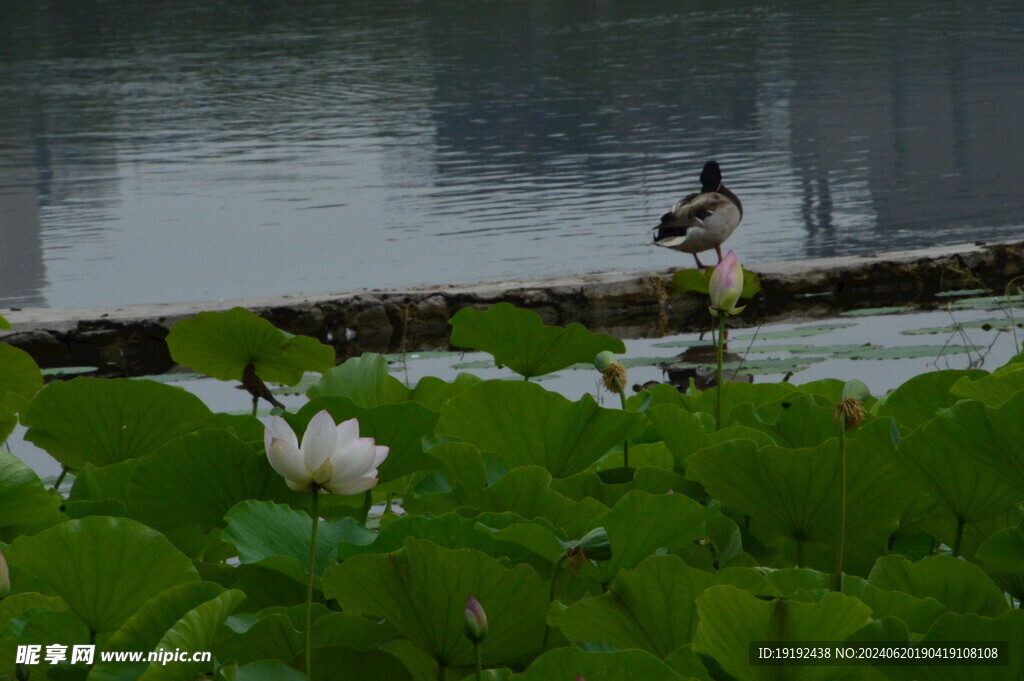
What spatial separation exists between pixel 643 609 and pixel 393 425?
1.12 ft

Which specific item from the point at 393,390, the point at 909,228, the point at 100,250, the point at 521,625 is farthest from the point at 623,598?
the point at 100,250

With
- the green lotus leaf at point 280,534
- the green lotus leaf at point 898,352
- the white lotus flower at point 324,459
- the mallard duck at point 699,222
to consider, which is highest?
the white lotus flower at point 324,459

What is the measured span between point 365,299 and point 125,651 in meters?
3.50

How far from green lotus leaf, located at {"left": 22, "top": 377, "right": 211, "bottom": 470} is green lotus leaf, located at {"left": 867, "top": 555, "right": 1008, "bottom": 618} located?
27.2 inches

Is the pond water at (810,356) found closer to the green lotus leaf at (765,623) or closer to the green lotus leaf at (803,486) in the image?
the green lotus leaf at (803,486)

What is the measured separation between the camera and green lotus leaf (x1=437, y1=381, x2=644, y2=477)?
3.68 ft

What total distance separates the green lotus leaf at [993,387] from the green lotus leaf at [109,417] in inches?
28.1

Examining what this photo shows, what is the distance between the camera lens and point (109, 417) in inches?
47.6

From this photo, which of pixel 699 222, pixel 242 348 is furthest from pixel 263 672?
pixel 699 222

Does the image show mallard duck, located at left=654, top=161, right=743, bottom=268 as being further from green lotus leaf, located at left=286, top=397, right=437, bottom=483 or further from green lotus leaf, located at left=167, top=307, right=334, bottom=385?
green lotus leaf, located at left=286, top=397, right=437, bottom=483

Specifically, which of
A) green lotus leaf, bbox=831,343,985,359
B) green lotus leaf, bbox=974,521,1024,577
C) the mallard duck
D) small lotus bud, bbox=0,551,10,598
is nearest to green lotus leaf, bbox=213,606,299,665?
small lotus bud, bbox=0,551,10,598

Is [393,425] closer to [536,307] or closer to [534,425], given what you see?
[534,425]

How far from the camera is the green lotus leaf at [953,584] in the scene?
2.72ft

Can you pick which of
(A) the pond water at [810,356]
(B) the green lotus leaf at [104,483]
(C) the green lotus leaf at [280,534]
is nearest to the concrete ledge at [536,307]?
(A) the pond water at [810,356]
